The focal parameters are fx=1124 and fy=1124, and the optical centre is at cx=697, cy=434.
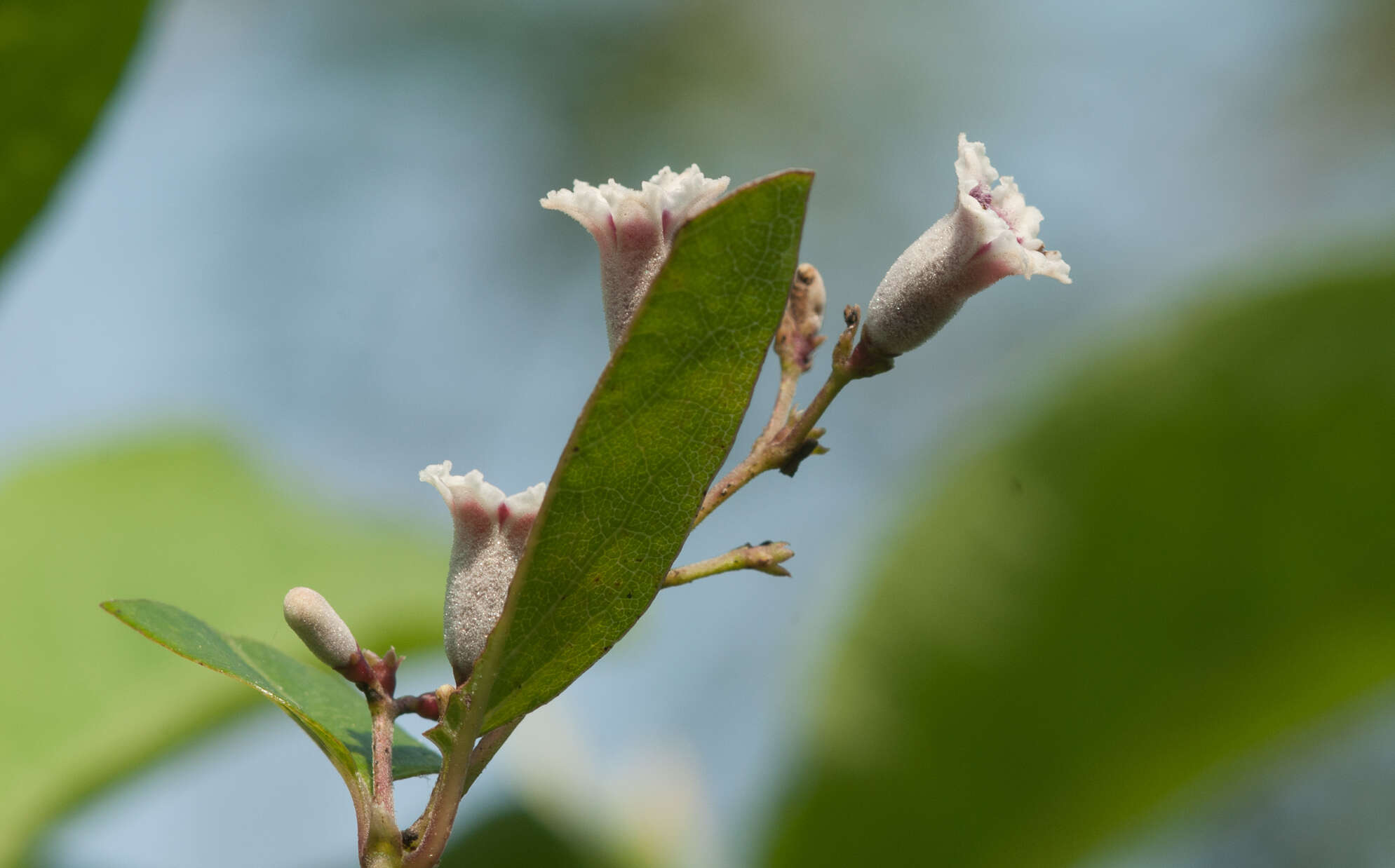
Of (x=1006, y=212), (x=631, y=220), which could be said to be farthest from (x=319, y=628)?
(x=1006, y=212)

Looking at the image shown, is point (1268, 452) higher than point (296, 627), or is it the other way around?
point (1268, 452)

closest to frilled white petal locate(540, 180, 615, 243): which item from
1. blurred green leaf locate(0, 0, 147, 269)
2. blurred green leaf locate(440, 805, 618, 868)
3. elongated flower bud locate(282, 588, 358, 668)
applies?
elongated flower bud locate(282, 588, 358, 668)

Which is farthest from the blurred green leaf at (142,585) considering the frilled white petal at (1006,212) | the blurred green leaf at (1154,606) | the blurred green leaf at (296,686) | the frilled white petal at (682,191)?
the frilled white petal at (1006,212)

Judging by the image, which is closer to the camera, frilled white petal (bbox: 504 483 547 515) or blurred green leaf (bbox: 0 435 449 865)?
frilled white petal (bbox: 504 483 547 515)

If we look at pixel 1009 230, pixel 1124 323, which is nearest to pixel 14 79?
pixel 1009 230

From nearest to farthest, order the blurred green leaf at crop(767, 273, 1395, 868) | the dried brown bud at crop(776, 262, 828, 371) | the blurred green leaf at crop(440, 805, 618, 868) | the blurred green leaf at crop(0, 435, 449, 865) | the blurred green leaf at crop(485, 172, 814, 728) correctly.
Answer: the blurred green leaf at crop(485, 172, 814, 728) → the dried brown bud at crop(776, 262, 828, 371) → the blurred green leaf at crop(440, 805, 618, 868) → the blurred green leaf at crop(767, 273, 1395, 868) → the blurred green leaf at crop(0, 435, 449, 865)

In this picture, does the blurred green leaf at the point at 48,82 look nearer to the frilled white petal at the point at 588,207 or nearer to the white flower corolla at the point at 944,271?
the frilled white petal at the point at 588,207

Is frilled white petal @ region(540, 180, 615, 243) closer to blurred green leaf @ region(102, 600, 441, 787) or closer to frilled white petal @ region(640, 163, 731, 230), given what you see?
frilled white petal @ region(640, 163, 731, 230)

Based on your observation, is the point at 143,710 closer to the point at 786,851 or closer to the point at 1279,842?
the point at 786,851
